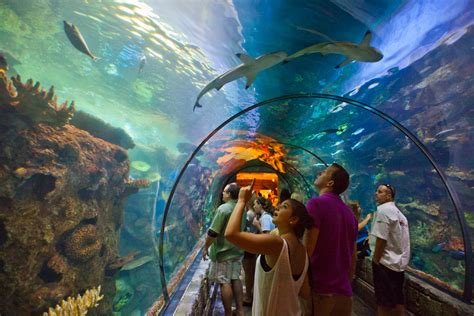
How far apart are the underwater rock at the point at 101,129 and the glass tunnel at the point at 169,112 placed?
3 centimetres

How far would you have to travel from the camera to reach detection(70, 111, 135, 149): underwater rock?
4.40 meters

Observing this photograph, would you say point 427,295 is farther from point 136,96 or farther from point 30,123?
point 136,96

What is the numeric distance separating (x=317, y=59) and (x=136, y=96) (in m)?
4.89

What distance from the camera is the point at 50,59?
4215 mm

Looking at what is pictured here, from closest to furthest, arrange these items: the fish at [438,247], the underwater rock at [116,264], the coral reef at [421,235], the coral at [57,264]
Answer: the coral at [57,264] → the underwater rock at [116,264] → the fish at [438,247] → the coral reef at [421,235]

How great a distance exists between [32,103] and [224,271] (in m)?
3.92

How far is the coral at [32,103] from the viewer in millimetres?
2914

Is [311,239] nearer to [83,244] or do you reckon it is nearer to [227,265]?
[227,265]

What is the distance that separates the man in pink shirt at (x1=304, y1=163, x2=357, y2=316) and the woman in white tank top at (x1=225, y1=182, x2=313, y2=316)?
0.34 metres

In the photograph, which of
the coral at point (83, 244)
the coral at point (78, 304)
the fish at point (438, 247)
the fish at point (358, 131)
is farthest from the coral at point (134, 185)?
the fish at point (438, 247)

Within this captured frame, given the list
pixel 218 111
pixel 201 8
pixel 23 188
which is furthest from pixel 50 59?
pixel 218 111

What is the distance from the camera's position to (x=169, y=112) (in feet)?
23.3

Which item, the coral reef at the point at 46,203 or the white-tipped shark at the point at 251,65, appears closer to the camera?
the coral reef at the point at 46,203

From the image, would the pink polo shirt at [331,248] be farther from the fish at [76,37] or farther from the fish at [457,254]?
the fish at [457,254]
